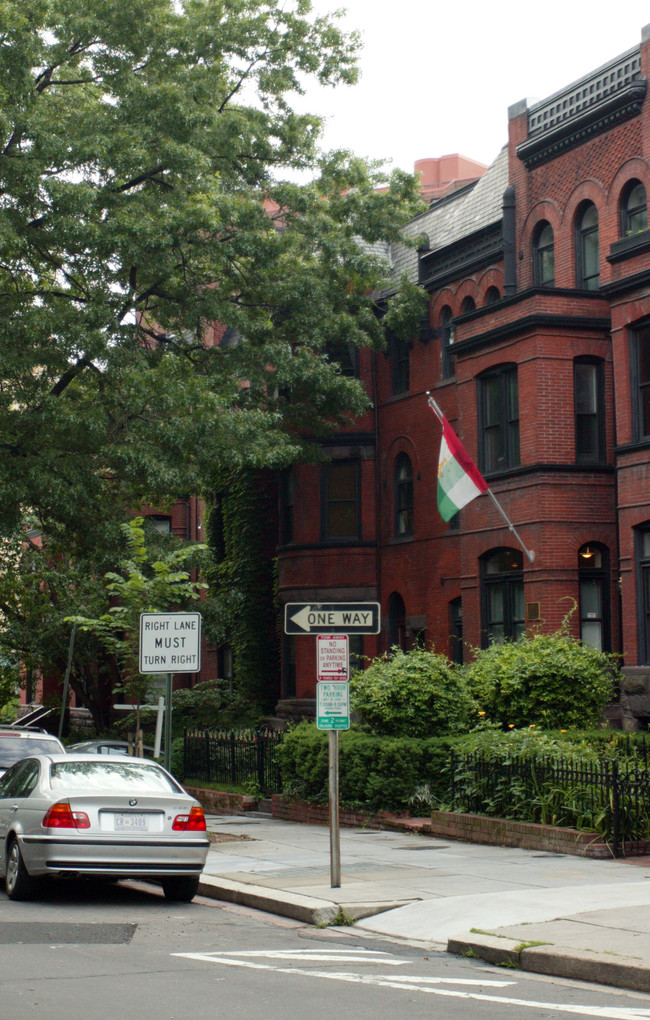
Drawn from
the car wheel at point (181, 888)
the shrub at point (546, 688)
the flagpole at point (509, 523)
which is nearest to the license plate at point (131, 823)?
the car wheel at point (181, 888)

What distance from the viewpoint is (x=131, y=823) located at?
11.5 metres

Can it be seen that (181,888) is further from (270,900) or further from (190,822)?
(270,900)

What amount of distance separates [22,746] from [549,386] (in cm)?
1178

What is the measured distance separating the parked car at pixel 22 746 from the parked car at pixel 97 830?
3691mm

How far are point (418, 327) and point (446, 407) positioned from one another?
7.39ft

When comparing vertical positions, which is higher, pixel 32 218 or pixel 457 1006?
pixel 32 218

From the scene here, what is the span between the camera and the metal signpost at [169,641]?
15375mm

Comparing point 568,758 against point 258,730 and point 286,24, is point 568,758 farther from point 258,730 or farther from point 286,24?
point 286,24

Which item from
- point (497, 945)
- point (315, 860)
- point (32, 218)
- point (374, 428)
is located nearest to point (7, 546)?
point (32, 218)

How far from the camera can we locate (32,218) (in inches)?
965

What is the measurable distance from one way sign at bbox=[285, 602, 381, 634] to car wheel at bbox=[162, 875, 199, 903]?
8.09ft

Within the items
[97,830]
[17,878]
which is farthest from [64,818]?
[17,878]

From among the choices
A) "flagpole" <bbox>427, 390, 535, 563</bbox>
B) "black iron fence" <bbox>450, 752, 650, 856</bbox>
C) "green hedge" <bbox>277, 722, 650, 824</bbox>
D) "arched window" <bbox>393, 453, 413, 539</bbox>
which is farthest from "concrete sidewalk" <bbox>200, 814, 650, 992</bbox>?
"arched window" <bbox>393, 453, 413, 539</bbox>

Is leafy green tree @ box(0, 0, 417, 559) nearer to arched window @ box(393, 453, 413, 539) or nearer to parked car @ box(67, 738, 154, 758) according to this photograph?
arched window @ box(393, 453, 413, 539)
